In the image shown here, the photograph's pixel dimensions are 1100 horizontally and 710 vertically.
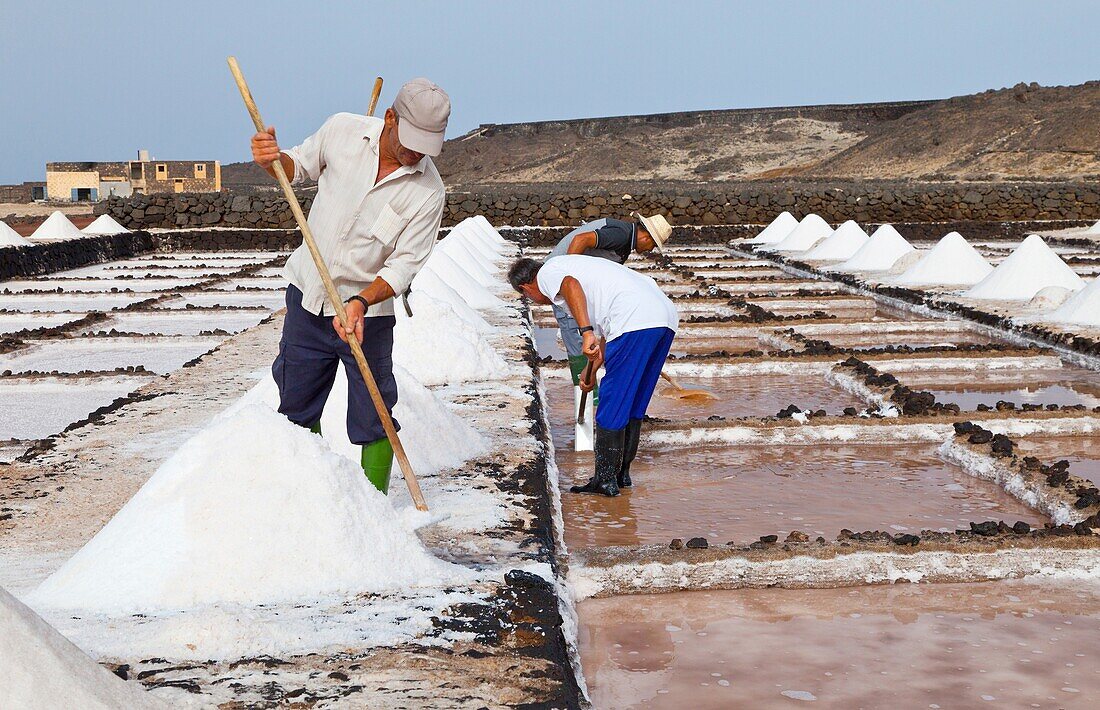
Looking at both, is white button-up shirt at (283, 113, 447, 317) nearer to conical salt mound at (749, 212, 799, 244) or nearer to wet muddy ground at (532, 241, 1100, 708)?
wet muddy ground at (532, 241, 1100, 708)

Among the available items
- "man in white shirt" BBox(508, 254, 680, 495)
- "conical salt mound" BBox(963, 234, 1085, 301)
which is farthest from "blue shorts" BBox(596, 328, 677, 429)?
"conical salt mound" BBox(963, 234, 1085, 301)

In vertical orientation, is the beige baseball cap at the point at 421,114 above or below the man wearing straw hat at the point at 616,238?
above

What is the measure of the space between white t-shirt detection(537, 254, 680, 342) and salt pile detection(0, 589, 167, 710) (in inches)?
79.9

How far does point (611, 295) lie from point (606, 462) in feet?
1.68

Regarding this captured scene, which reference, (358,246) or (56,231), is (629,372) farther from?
(56,231)

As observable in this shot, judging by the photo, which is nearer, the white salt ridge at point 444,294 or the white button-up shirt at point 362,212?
the white button-up shirt at point 362,212

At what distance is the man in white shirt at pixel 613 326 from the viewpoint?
11.1ft

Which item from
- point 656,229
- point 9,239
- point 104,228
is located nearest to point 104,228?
point 104,228

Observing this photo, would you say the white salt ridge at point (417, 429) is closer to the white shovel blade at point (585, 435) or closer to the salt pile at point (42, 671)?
the white shovel blade at point (585, 435)

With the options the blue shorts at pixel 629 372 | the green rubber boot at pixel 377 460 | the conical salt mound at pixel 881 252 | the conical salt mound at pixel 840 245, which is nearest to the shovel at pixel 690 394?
the blue shorts at pixel 629 372

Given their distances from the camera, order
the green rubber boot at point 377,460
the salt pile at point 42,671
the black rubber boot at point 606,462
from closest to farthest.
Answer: the salt pile at point 42,671
the green rubber boot at point 377,460
the black rubber boot at point 606,462

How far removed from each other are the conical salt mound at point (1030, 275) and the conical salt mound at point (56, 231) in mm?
9321

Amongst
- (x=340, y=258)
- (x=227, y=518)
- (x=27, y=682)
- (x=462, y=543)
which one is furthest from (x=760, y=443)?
(x=27, y=682)

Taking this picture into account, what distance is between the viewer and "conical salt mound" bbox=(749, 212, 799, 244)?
48.6ft
